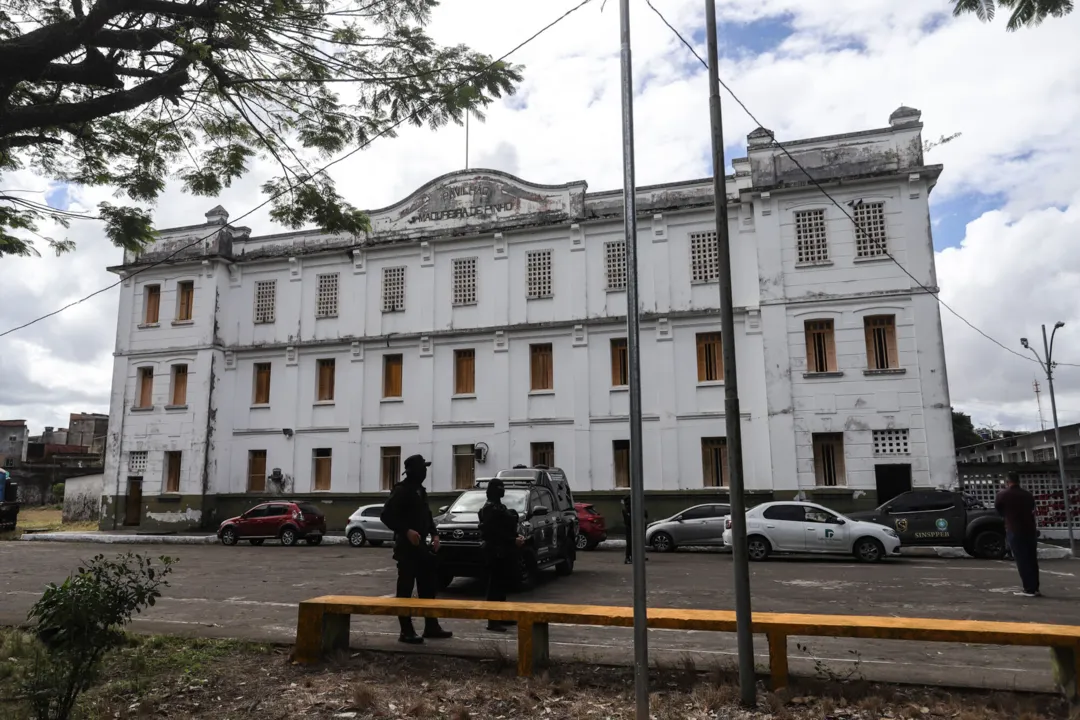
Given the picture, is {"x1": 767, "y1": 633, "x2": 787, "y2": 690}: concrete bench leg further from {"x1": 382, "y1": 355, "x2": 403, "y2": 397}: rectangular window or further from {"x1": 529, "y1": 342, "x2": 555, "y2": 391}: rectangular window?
{"x1": 382, "y1": 355, "x2": 403, "y2": 397}: rectangular window

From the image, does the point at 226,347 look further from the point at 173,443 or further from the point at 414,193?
the point at 414,193

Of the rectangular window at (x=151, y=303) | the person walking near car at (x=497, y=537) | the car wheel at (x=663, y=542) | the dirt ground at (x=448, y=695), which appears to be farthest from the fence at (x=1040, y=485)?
the rectangular window at (x=151, y=303)

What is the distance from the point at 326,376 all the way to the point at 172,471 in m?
7.09

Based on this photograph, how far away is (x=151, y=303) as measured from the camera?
101ft

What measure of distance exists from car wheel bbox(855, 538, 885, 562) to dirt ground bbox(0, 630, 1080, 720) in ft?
39.0

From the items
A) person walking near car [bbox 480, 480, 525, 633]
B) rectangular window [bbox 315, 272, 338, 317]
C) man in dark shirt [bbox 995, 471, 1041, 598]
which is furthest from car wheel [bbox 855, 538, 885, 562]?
rectangular window [bbox 315, 272, 338, 317]

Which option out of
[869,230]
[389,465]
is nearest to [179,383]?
[389,465]

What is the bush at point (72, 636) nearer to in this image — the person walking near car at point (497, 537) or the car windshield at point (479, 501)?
the person walking near car at point (497, 537)

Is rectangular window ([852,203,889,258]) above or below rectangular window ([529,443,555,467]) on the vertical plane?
above

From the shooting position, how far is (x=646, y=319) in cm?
2512

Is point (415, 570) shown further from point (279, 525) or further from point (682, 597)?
point (279, 525)

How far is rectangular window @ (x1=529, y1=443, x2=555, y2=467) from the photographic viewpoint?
2556 cm

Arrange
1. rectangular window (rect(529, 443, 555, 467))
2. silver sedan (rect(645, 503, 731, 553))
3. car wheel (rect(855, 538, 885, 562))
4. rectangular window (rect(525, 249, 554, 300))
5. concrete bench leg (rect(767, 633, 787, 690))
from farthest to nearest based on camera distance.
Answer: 1. rectangular window (rect(525, 249, 554, 300))
2. rectangular window (rect(529, 443, 555, 467))
3. silver sedan (rect(645, 503, 731, 553))
4. car wheel (rect(855, 538, 885, 562))
5. concrete bench leg (rect(767, 633, 787, 690))

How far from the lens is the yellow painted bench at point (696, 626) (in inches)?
217
